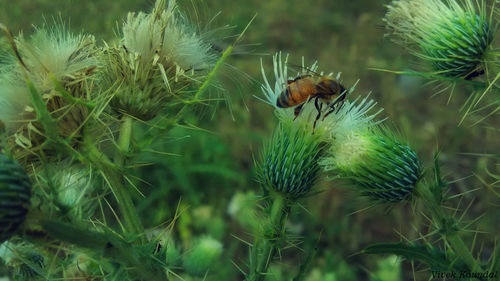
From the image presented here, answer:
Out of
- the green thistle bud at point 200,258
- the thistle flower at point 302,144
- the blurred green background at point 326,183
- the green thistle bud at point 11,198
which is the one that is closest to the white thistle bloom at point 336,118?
the thistle flower at point 302,144

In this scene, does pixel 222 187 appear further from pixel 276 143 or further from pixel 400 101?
pixel 276 143

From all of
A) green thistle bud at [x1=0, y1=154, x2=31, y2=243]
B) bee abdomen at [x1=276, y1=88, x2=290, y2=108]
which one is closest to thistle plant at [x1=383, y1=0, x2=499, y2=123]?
bee abdomen at [x1=276, y1=88, x2=290, y2=108]

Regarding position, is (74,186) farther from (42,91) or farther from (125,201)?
(42,91)

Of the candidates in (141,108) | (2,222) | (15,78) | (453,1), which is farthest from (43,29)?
(453,1)

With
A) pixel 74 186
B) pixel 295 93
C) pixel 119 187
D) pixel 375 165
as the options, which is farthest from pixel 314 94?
pixel 74 186

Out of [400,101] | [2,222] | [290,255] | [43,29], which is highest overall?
[43,29]
